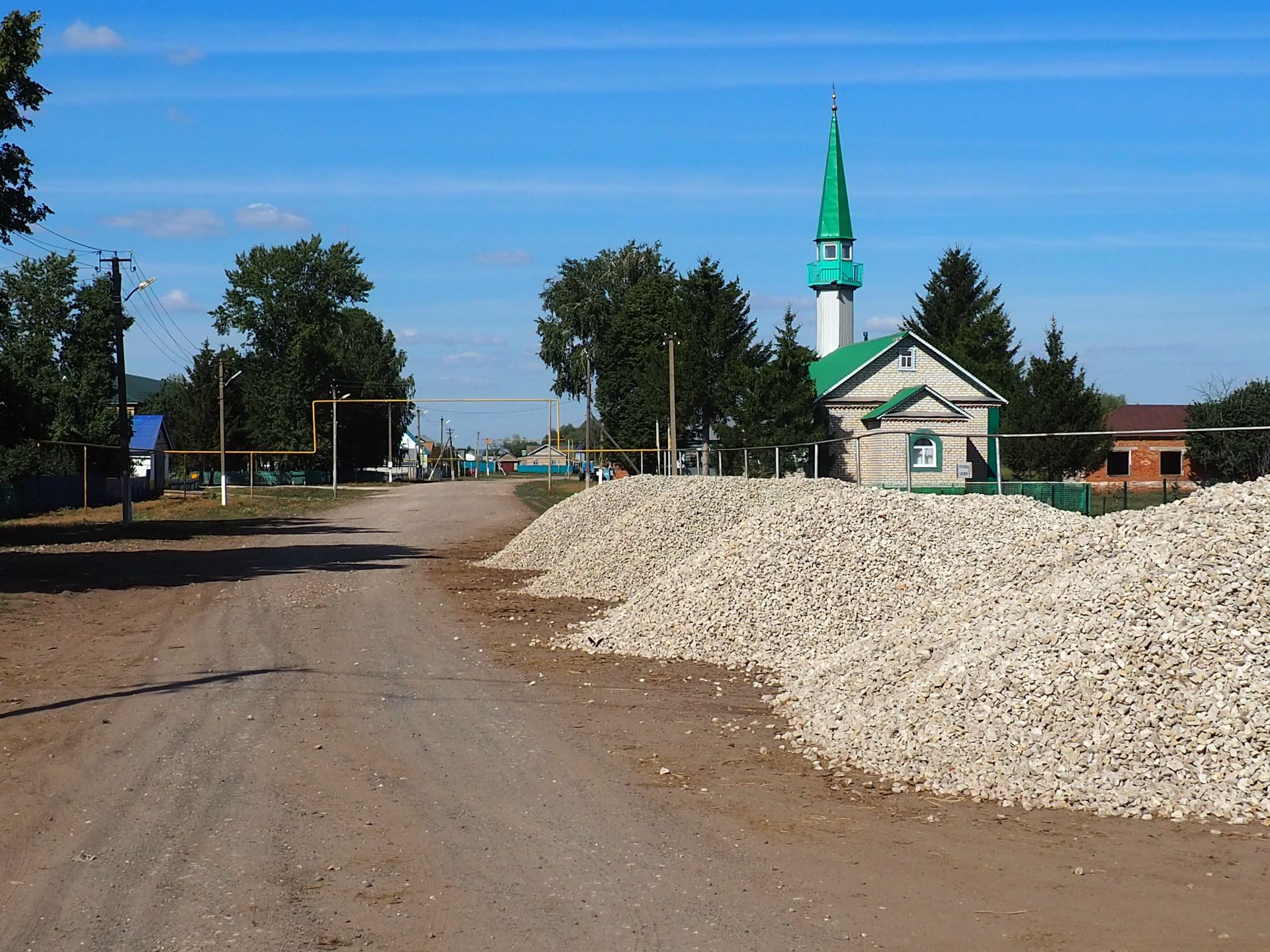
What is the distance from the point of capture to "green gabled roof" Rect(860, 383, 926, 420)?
45.6m

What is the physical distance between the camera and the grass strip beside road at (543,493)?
156 ft

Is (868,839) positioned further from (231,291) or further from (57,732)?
(231,291)

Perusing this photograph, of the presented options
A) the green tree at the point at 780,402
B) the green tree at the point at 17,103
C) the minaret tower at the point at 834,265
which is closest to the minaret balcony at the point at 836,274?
the minaret tower at the point at 834,265

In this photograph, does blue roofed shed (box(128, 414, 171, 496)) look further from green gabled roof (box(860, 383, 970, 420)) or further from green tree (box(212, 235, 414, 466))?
green gabled roof (box(860, 383, 970, 420))

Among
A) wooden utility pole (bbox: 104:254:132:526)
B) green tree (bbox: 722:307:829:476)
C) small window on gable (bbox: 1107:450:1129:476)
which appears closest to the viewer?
wooden utility pole (bbox: 104:254:132:526)

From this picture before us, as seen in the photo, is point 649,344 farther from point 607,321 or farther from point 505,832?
point 505,832

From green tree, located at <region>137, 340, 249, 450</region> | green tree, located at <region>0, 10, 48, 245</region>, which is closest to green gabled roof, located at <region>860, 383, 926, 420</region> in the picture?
green tree, located at <region>0, 10, 48, 245</region>

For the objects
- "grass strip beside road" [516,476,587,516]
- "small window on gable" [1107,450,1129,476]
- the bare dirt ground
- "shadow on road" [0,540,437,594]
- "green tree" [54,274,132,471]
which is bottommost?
the bare dirt ground

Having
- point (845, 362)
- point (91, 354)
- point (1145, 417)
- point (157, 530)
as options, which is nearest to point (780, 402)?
point (845, 362)

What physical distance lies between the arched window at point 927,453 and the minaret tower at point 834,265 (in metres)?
18.9

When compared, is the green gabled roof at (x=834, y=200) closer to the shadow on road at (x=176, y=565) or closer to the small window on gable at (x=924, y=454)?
the small window on gable at (x=924, y=454)

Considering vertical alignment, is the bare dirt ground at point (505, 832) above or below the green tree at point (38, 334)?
below

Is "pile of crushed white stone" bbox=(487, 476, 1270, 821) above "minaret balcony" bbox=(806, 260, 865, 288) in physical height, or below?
below

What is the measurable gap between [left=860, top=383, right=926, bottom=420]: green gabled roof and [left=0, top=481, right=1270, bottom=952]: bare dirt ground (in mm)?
34658
